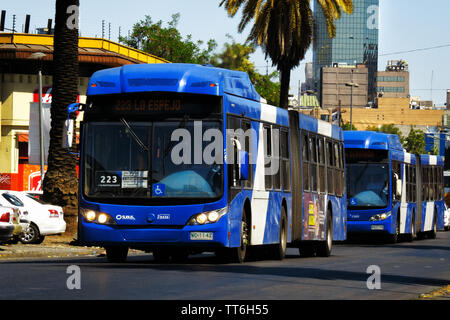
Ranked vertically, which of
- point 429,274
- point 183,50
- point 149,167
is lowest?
point 429,274

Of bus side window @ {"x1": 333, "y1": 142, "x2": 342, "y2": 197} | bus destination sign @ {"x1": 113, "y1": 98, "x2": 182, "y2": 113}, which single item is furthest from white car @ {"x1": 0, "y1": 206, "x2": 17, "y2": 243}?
A: bus side window @ {"x1": 333, "y1": 142, "x2": 342, "y2": 197}

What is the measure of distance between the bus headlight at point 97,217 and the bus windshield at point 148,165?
10.9 inches

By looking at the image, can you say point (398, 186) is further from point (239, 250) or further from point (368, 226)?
point (239, 250)

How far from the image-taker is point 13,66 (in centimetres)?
5825

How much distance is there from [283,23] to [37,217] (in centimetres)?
1761

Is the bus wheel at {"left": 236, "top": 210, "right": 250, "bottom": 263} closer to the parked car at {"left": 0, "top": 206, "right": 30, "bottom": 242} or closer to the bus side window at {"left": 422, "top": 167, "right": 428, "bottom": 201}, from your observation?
the parked car at {"left": 0, "top": 206, "right": 30, "bottom": 242}

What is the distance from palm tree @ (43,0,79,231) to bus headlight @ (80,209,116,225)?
12.4 meters

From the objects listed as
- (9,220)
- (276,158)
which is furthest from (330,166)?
(9,220)

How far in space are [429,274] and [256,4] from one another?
2716cm

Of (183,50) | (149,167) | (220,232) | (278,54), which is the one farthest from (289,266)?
(183,50)

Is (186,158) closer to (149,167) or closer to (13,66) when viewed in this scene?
(149,167)

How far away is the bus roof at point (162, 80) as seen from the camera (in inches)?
719

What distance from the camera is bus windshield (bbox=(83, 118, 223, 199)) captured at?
18.0 m
